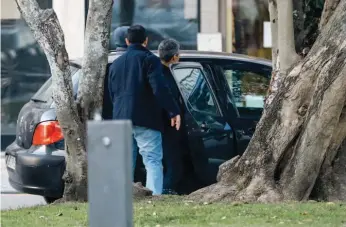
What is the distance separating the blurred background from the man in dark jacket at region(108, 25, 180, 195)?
275 inches

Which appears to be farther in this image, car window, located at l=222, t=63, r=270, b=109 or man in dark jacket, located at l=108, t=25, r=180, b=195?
car window, located at l=222, t=63, r=270, b=109

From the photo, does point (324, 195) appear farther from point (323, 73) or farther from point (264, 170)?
point (323, 73)

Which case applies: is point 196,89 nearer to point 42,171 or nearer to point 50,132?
point 50,132

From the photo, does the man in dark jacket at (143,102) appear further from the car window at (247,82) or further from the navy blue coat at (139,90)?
the car window at (247,82)

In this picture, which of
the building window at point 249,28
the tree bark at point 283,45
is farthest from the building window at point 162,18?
the tree bark at point 283,45

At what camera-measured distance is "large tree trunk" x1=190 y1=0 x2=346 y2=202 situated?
7465 millimetres

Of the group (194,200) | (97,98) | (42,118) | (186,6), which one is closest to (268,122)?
(194,200)

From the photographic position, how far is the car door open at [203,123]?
31.7ft

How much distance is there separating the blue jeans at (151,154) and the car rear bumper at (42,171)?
2.58ft

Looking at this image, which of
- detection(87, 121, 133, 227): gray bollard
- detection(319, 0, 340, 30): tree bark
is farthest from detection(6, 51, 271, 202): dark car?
detection(87, 121, 133, 227): gray bollard

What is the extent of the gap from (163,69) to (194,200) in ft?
6.43

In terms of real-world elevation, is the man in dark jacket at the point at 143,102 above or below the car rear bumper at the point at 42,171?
above

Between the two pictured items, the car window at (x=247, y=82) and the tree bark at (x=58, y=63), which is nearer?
the tree bark at (x=58, y=63)

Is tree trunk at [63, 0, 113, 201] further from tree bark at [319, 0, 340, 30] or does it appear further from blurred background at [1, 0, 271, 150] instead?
blurred background at [1, 0, 271, 150]
